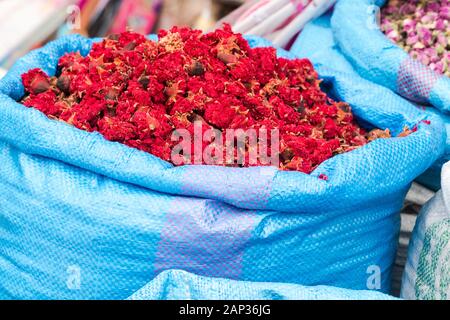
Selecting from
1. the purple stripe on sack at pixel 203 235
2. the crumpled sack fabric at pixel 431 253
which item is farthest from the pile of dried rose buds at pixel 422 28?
the purple stripe on sack at pixel 203 235

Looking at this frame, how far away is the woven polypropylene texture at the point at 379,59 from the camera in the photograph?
176 centimetres

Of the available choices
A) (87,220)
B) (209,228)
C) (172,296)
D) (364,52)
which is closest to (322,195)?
(209,228)

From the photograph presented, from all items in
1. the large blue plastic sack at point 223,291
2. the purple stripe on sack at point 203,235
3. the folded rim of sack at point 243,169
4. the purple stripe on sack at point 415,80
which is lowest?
the large blue plastic sack at point 223,291

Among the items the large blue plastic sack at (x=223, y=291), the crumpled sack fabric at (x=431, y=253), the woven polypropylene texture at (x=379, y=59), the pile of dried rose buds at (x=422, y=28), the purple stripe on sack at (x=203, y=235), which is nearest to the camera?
the large blue plastic sack at (x=223, y=291)

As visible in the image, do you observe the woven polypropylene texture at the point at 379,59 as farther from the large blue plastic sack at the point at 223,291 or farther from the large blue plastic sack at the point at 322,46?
the large blue plastic sack at the point at 223,291

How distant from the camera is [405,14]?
2.15 m

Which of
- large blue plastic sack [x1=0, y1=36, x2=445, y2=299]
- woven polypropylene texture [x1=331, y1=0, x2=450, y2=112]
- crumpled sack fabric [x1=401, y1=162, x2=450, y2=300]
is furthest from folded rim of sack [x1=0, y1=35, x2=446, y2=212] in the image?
woven polypropylene texture [x1=331, y1=0, x2=450, y2=112]

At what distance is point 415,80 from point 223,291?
0.91 m

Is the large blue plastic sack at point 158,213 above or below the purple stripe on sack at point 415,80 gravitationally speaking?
below

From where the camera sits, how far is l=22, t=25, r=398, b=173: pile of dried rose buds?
1.44 m

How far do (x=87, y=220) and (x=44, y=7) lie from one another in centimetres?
119

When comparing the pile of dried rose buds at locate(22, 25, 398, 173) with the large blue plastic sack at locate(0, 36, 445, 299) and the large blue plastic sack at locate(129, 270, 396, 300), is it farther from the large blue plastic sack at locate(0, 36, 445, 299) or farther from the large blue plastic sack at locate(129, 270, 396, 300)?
the large blue plastic sack at locate(129, 270, 396, 300)

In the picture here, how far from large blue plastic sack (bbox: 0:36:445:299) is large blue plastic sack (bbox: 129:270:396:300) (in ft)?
0.41

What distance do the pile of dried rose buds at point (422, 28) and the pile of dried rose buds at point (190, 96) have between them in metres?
0.41
